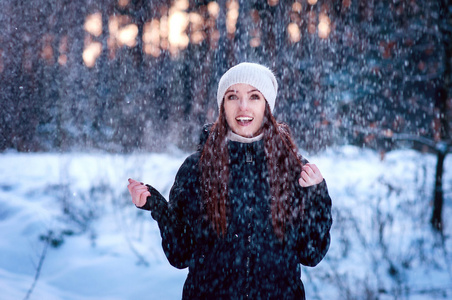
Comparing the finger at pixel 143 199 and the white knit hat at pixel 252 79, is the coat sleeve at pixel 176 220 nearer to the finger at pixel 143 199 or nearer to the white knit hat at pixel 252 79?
the finger at pixel 143 199

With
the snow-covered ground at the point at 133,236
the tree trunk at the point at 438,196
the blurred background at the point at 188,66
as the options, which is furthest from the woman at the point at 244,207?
the tree trunk at the point at 438,196

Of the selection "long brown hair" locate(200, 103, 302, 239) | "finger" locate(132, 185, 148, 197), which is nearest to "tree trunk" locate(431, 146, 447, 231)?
"long brown hair" locate(200, 103, 302, 239)

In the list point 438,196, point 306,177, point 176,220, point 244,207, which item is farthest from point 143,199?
point 438,196

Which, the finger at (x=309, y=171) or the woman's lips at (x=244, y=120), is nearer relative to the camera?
the finger at (x=309, y=171)

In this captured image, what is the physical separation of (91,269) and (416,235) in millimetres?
4169

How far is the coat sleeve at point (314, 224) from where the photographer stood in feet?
5.30

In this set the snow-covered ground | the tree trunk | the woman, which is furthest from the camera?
the tree trunk

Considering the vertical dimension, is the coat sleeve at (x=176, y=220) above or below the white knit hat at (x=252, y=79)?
below

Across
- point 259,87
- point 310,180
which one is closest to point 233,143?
point 259,87

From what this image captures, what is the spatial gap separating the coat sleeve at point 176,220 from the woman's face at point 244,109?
34 cm

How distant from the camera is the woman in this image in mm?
1632

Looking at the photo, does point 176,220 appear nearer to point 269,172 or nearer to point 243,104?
point 269,172

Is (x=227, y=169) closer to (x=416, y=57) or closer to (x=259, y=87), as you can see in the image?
(x=259, y=87)

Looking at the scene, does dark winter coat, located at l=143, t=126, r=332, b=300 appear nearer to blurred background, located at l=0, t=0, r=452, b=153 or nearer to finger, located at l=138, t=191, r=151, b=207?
finger, located at l=138, t=191, r=151, b=207
